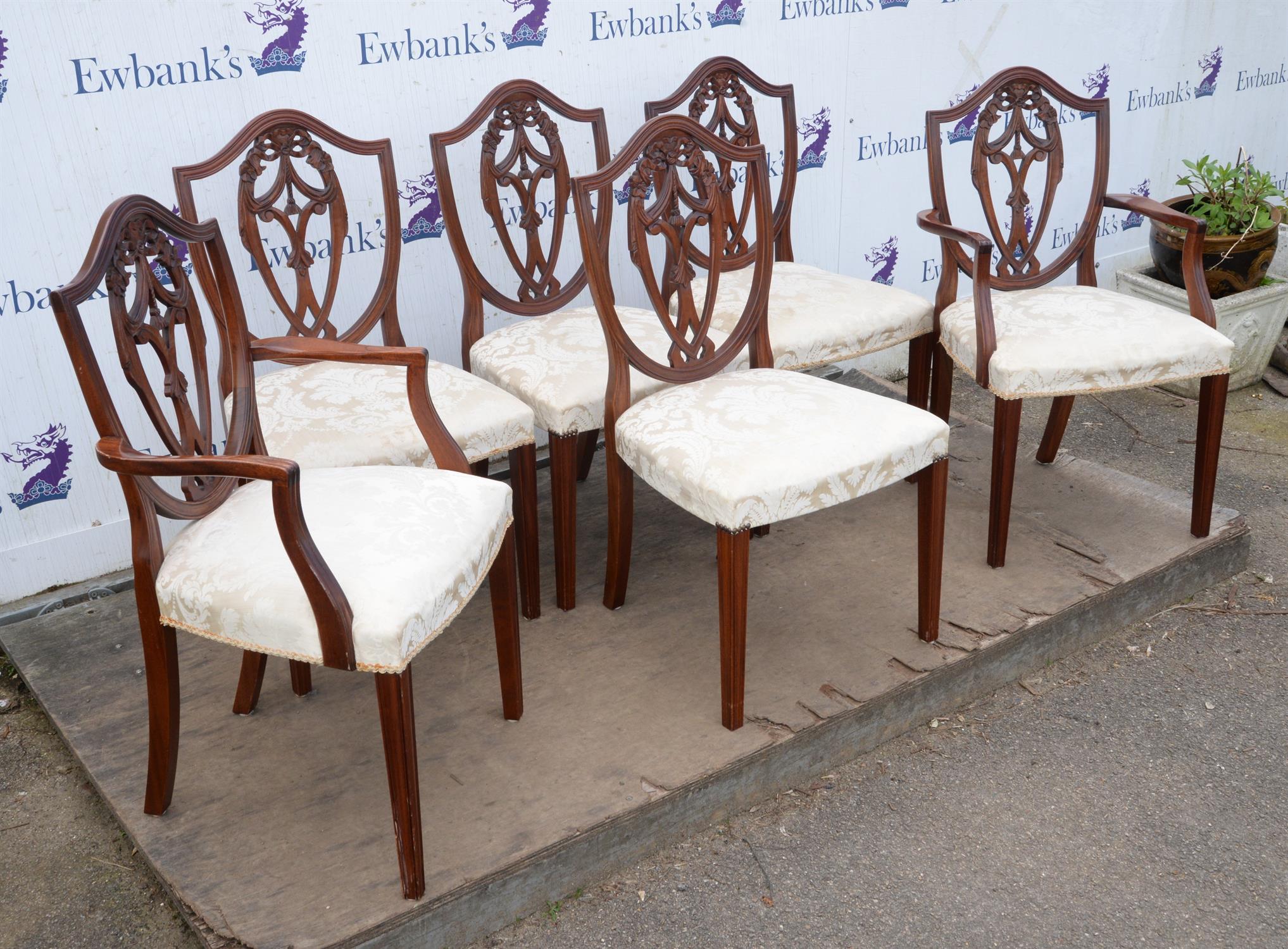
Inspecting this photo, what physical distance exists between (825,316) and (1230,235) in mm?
1714

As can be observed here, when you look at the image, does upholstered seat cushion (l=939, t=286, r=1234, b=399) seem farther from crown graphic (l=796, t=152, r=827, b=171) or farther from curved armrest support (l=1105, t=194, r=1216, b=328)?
crown graphic (l=796, t=152, r=827, b=171)

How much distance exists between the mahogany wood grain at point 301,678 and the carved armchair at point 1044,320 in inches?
54.9

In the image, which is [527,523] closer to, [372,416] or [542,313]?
[372,416]

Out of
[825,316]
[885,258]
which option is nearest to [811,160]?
[885,258]

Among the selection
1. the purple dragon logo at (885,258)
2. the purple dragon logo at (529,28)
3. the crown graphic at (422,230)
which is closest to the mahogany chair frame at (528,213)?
the crown graphic at (422,230)

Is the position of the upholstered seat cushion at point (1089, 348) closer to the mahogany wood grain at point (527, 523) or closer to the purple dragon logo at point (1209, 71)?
the mahogany wood grain at point (527, 523)

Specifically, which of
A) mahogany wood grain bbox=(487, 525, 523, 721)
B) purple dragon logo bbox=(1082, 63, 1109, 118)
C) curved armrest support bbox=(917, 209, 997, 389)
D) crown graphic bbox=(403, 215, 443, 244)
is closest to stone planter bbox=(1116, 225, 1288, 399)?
purple dragon logo bbox=(1082, 63, 1109, 118)

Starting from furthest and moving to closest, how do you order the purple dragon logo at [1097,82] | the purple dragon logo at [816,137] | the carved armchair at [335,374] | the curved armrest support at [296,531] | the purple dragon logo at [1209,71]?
the purple dragon logo at [1209,71], the purple dragon logo at [1097,82], the purple dragon logo at [816,137], the carved armchair at [335,374], the curved armrest support at [296,531]

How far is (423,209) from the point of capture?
9.17 ft

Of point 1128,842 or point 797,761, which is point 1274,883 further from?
point 797,761

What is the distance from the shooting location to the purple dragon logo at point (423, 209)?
2764mm

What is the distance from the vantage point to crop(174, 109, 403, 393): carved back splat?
7.39ft

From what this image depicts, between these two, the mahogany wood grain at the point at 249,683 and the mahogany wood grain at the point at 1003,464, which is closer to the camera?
the mahogany wood grain at the point at 249,683

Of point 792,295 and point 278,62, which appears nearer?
point 278,62
